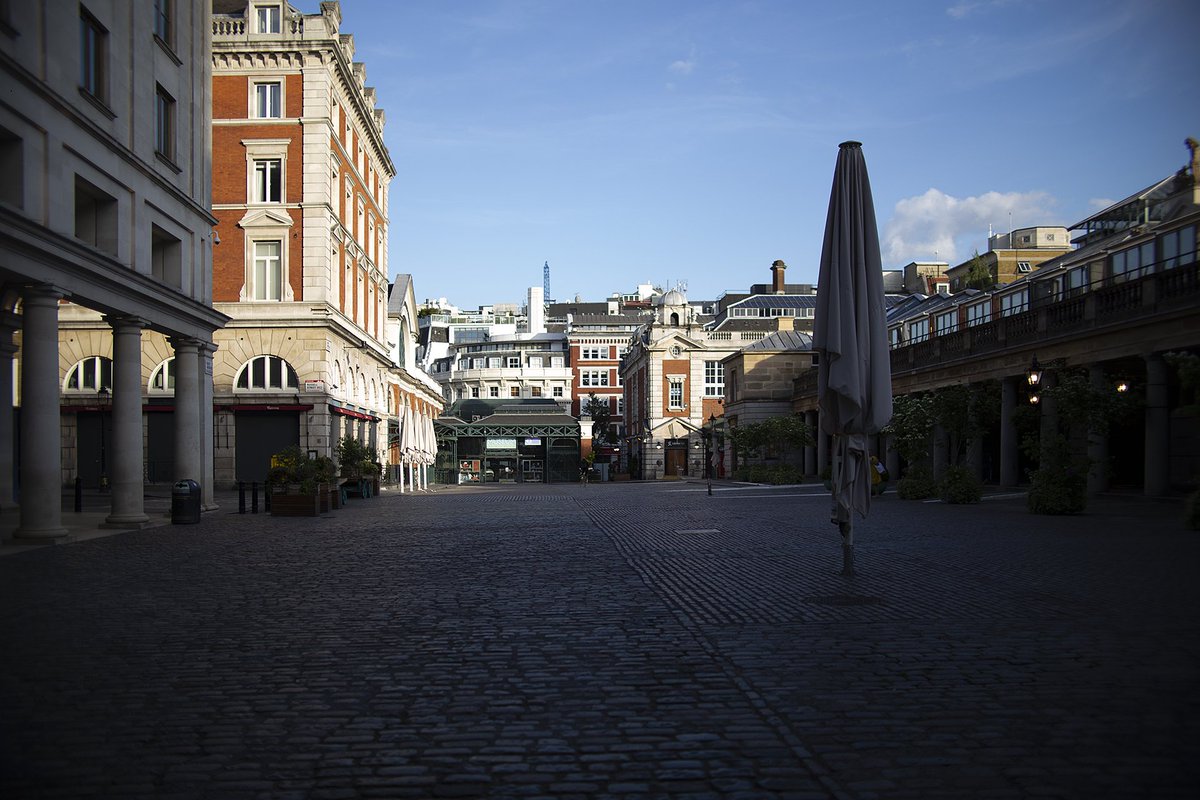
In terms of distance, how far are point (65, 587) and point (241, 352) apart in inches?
1109

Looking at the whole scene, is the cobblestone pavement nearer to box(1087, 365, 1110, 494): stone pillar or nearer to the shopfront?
box(1087, 365, 1110, 494): stone pillar

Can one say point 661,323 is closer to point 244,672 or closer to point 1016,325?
point 1016,325

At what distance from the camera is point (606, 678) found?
21.3 feet

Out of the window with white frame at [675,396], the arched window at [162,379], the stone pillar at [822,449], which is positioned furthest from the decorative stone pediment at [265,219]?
the window with white frame at [675,396]

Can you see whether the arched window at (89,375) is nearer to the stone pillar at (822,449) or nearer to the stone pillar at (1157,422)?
the stone pillar at (822,449)

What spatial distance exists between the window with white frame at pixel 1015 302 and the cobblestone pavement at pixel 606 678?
2351 cm

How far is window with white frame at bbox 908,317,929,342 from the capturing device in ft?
150

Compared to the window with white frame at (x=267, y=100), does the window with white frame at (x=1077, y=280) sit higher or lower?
lower

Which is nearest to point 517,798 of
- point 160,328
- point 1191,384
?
point 1191,384

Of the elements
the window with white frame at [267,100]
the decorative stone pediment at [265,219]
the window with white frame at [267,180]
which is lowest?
the decorative stone pediment at [265,219]

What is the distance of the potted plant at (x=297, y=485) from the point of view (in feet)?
77.5

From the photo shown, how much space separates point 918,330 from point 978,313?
7.69 m

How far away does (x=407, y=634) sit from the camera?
801 cm

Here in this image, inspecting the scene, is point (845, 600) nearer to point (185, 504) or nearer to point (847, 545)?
point (847, 545)
